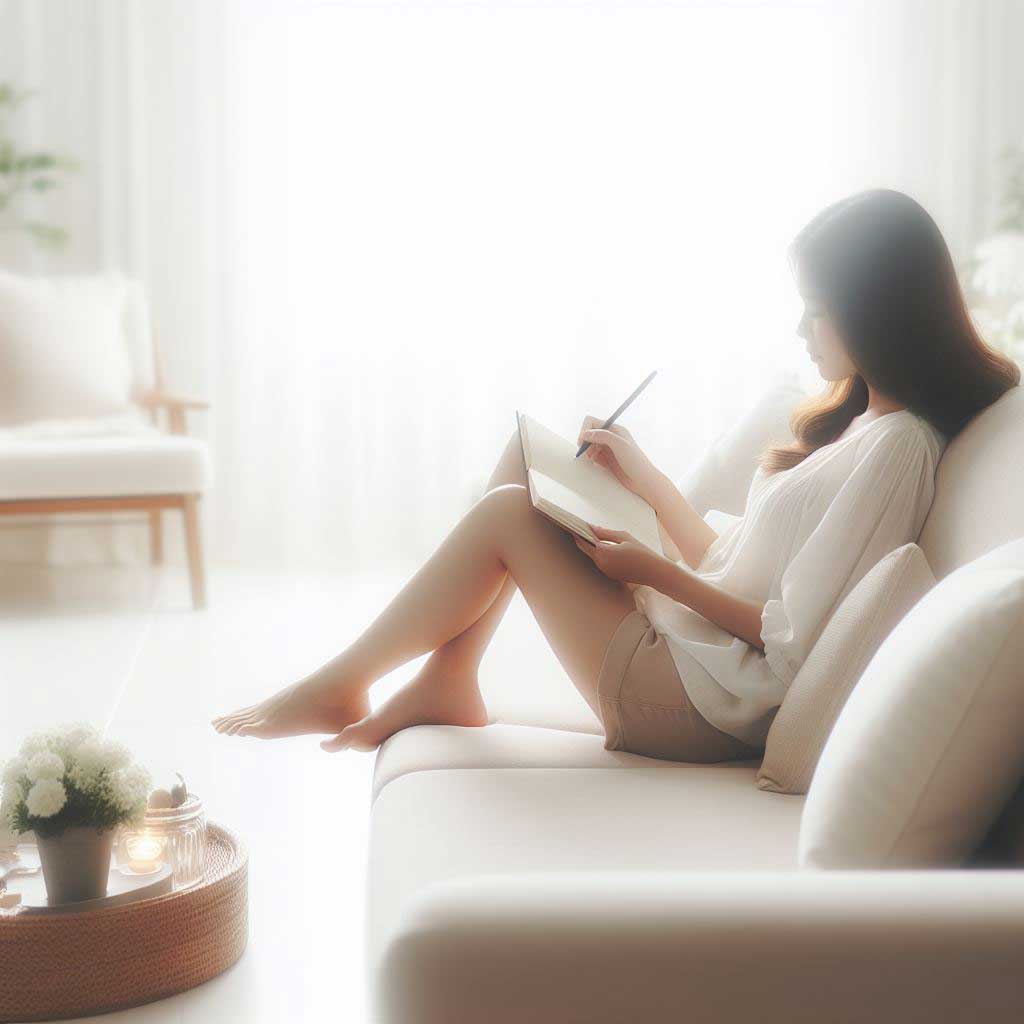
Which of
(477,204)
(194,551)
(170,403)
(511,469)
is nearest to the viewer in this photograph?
(511,469)

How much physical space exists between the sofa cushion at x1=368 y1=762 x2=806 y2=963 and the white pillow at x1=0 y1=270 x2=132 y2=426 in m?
3.32

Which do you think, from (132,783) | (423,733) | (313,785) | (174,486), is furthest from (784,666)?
(174,486)

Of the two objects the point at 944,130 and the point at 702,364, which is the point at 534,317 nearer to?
the point at 702,364

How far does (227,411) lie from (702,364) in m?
1.83

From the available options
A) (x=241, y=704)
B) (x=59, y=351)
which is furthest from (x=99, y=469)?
(x=241, y=704)

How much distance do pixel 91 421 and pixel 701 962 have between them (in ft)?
13.2

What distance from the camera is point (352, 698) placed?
1766 mm

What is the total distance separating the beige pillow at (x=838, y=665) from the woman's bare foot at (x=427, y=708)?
44 cm

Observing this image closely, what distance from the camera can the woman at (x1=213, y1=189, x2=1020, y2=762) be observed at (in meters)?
1.54

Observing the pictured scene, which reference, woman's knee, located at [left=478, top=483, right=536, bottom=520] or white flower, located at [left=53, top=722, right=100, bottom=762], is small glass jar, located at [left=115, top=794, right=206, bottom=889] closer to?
white flower, located at [left=53, top=722, right=100, bottom=762]

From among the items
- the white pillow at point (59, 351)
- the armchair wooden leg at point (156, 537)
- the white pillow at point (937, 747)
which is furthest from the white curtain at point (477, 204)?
the white pillow at point (937, 747)

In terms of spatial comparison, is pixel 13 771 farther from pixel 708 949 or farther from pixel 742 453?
pixel 742 453

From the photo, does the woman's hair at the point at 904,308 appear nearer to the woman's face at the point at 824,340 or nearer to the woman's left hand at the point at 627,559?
the woman's face at the point at 824,340

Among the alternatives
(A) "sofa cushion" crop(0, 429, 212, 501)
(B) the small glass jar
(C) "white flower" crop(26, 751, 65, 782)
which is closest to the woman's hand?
(B) the small glass jar
